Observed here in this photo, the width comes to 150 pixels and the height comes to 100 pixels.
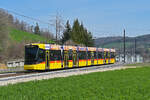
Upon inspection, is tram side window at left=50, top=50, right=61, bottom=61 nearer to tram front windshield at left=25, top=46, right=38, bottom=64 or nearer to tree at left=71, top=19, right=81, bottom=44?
tram front windshield at left=25, top=46, right=38, bottom=64

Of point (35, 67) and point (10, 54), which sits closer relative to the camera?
point (35, 67)

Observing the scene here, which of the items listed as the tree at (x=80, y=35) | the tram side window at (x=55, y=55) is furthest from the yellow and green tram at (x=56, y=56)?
the tree at (x=80, y=35)

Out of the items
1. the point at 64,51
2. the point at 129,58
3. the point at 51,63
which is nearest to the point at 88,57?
the point at 64,51

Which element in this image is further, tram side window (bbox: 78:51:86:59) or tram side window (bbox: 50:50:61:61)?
tram side window (bbox: 78:51:86:59)

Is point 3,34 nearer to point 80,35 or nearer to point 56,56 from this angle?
point 56,56

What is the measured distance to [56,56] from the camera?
27141mm

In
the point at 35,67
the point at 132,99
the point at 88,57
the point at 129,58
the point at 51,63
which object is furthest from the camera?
the point at 129,58

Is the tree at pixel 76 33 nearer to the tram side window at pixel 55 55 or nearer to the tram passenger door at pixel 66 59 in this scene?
the tram passenger door at pixel 66 59

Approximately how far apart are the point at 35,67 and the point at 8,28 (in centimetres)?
2542

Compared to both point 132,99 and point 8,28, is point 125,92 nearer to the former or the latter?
point 132,99

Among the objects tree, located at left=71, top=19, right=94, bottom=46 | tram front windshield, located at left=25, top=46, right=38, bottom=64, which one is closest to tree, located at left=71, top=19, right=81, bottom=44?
tree, located at left=71, top=19, right=94, bottom=46

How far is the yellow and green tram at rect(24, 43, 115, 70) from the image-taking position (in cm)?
2453

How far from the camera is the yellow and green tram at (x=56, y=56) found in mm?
24531

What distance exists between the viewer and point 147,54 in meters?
99.9
